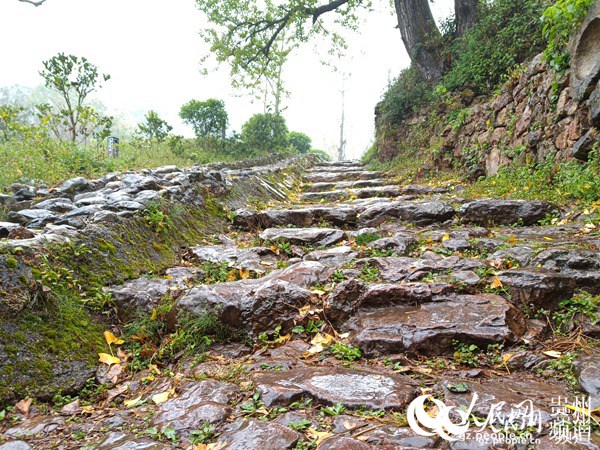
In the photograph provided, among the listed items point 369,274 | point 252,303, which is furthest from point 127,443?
point 369,274

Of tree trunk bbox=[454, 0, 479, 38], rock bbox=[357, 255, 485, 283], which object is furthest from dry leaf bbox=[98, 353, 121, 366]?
tree trunk bbox=[454, 0, 479, 38]

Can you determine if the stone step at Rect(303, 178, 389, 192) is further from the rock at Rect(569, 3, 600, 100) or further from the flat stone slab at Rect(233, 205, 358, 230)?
the rock at Rect(569, 3, 600, 100)

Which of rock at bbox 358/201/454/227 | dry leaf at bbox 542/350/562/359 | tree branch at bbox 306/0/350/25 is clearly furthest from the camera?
tree branch at bbox 306/0/350/25

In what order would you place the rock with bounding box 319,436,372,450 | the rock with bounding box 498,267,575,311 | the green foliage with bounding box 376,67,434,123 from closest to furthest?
the rock with bounding box 319,436,372,450 → the rock with bounding box 498,267,575,311 → the green foliage with bounding box 376,67,434,123

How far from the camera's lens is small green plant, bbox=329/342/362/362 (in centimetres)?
194

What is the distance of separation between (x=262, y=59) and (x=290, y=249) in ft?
40.8

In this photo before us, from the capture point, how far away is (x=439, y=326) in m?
1.98

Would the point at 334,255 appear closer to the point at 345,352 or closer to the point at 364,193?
the point at 345,352

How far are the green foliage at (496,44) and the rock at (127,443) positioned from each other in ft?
23.0

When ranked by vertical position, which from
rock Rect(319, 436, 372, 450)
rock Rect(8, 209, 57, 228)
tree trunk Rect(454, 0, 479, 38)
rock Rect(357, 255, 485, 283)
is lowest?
rock Rect(319, 436, 372, 450)

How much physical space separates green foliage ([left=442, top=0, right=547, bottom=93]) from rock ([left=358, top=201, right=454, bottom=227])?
11.5 feet

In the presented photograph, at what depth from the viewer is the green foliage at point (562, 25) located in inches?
145

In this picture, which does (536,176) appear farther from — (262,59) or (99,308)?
(262,59)

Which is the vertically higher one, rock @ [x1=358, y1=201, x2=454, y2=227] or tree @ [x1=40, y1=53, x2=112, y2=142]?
tree @ [x1=40, y1=53, x2=112, y2=142]
